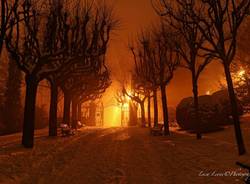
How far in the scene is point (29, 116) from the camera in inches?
465

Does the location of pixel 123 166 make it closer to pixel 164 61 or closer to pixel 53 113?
pixel 53 113

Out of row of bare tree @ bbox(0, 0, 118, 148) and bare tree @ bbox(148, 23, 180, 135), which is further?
bare tree @ bbox(148, 23, 180, 135)

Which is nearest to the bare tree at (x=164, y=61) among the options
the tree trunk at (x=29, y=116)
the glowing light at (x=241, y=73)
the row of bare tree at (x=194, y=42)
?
the row of bare tree at (x=194, y=42)

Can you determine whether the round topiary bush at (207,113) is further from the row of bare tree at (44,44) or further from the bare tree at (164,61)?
the row of bare tree at (44,44)

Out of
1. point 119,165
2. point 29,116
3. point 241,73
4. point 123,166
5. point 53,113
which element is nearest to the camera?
point 123,166

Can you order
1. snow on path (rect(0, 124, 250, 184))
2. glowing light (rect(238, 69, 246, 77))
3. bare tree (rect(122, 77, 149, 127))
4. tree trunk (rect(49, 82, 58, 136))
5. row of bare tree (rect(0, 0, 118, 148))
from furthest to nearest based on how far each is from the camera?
1. bare tree (rect(122, 77, 149, 127))
2. glowing light (rect(238, 69, 246, 77))
3. tree trunk (rect(49, 82, 58, 136))
4. row of bare tree (rect(0, 0, 118, 148))
5. snow on path (rect(0, 124, 250, 184))

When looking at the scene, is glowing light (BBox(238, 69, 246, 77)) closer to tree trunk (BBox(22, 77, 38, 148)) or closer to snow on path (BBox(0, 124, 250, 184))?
snow on path (BBox(0, 124, 250, 184))

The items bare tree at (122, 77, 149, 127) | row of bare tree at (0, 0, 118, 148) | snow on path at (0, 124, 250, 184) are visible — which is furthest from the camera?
bare tree at (122, 77, 149, 127)

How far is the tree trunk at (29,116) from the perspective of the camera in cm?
1169

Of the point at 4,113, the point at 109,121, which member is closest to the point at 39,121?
the point at 4,113

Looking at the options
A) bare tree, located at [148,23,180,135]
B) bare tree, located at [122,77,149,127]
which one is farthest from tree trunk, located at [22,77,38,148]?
bare tree, located at [122,77,149,127]

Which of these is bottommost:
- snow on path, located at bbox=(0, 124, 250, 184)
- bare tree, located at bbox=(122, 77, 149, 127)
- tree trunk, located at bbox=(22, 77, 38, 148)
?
snow on path, located at bbox=(0, 124, 250, 184)

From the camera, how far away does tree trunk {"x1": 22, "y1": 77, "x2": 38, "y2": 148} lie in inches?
460

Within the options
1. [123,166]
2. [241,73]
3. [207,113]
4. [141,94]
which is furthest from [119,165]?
[141,94]
